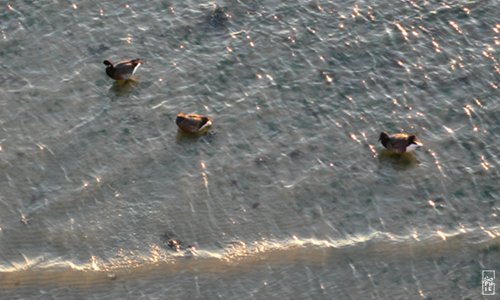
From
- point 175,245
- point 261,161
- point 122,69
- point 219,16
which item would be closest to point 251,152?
point 261,161

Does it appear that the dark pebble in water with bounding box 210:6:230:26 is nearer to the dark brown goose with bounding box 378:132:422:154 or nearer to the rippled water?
the rippled water

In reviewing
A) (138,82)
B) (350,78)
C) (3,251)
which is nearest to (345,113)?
(350,78)

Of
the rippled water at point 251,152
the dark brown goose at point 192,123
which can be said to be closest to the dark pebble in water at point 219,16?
the rippled water at point 251,152

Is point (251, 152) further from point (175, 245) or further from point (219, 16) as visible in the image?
point (219, 16)

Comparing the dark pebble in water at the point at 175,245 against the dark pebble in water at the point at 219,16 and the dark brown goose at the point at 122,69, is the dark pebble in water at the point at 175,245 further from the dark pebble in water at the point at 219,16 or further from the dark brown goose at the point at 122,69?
the dark pebble in water at the point at 219,16

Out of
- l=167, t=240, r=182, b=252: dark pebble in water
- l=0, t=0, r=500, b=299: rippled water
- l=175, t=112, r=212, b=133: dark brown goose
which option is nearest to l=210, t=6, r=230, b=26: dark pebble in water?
l=0, t=0, r=500, b=299: rippled water

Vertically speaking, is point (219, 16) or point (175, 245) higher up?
point (219, 16)
